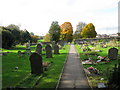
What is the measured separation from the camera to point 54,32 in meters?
65.3

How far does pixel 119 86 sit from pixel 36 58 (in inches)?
293

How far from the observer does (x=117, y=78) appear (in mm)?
8312

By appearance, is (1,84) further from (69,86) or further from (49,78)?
(69,86)

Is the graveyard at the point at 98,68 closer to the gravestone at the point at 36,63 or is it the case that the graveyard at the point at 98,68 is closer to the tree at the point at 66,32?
the gravestone at the point at 36,63

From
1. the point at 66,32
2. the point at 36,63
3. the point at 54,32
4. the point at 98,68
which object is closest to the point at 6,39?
the point at 54,32

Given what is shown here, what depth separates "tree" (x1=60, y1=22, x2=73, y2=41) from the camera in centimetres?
7306

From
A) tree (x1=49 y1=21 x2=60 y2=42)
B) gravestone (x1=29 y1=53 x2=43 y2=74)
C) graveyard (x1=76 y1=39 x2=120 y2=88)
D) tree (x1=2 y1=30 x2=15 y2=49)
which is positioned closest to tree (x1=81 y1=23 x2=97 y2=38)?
tree (x1=49 y1=21 x2=60 y2=42)

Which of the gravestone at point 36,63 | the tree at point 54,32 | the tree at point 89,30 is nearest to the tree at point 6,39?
the tree at point 54,32

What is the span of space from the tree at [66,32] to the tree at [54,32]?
21.6ft

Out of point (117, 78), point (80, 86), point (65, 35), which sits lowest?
point (80, 86)

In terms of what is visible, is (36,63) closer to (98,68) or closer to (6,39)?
(98,68)

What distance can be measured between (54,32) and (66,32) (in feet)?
34.9

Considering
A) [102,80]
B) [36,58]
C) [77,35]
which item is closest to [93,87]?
[102,80]

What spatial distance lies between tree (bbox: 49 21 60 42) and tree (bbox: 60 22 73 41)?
21.6 feet
